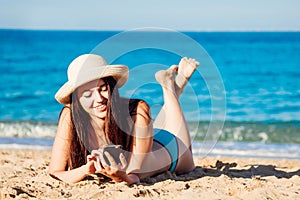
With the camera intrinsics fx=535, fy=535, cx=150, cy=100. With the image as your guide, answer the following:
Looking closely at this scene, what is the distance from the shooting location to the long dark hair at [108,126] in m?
4.59

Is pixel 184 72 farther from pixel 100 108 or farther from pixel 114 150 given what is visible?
pixel 114 150

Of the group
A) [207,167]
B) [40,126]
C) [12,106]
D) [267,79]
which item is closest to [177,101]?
[207,167]

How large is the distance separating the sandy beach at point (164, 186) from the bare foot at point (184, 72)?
917 mm

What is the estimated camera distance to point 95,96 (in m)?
4.54

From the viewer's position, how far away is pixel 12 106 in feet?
56.6

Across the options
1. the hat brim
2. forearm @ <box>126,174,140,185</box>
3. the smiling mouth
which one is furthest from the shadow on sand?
the hat brim

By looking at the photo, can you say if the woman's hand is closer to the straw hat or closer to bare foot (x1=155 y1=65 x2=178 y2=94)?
the straw hat

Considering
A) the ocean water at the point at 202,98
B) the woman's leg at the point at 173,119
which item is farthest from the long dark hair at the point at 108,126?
the woman's leg at the point at 173,119

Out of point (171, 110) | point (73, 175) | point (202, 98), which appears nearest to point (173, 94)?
point (171, 110)

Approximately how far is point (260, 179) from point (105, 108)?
1818 mm

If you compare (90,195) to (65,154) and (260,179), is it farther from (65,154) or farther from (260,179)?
(260,179)

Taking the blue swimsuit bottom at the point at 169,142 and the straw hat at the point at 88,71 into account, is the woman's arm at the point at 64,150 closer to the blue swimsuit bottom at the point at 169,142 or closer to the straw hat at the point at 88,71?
the straw hat at the point at 88,71

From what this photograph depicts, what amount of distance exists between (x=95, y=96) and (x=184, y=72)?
1405mm

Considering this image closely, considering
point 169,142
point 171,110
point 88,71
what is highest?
point 88,71
